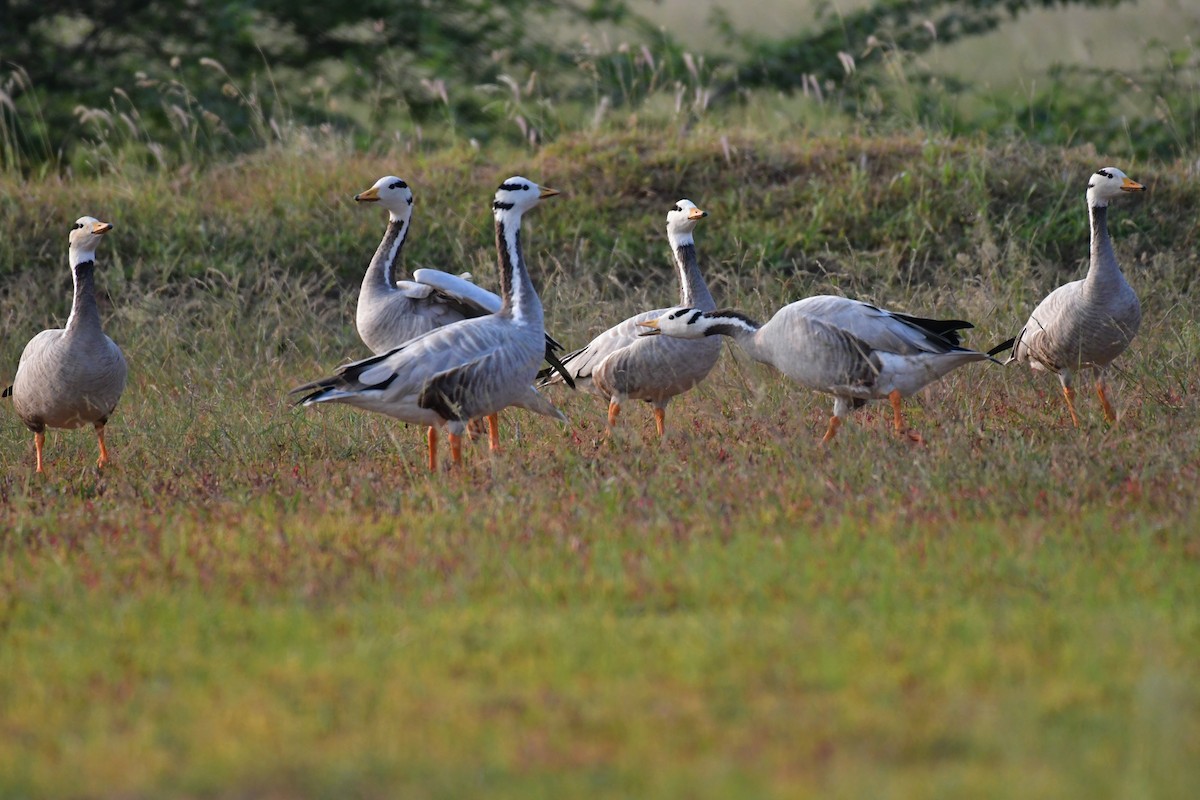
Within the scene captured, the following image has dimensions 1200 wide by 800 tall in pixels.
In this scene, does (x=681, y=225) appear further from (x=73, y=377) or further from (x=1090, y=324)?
(x=73, y=377)

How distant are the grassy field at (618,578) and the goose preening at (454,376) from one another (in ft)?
1.11

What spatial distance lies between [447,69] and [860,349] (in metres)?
10.6

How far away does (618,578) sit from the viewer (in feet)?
18.8

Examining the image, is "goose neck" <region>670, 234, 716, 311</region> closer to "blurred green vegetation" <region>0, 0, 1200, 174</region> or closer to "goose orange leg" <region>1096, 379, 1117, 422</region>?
"goose orange leg" <region>1096, 379, 1117, 422</region>

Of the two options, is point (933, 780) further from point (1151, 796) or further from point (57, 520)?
point (57, 520)

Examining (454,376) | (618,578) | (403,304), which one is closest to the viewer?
(618,578)

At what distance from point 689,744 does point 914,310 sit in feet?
25.3

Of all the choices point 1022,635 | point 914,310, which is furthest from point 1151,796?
point 914,310

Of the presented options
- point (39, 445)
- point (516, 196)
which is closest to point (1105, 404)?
point (516, 196)

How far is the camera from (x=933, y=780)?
3.71m

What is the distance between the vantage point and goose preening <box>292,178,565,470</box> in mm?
8102

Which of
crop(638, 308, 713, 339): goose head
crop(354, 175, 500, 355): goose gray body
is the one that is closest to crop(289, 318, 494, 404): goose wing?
crop(638, 308, 713, 339): goose head

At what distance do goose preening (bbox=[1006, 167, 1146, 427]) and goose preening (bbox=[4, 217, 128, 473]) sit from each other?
587 cm

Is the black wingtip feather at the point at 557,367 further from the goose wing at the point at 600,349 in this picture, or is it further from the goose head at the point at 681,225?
the goose head at the point at 681,225
